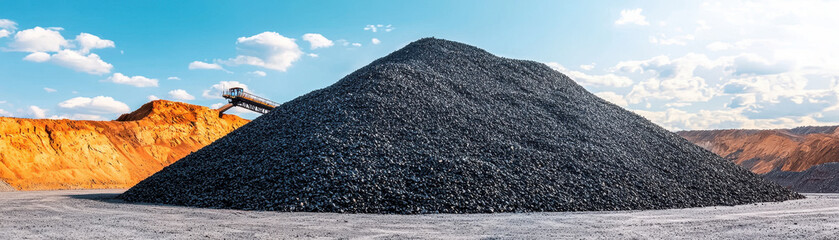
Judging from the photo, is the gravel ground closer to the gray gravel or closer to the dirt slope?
the gray gravel

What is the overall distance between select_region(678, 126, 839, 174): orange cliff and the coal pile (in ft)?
79.7

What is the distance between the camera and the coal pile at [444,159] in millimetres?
12289

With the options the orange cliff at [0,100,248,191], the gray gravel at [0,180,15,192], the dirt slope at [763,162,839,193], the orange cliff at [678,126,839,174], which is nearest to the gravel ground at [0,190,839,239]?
the gray gravel at [0,180,15,192]

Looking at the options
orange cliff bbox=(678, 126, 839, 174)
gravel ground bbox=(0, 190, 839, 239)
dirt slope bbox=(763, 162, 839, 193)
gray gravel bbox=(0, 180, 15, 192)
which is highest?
orange cliff bbox=(678, 126, 839, 174)

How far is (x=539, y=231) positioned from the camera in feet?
29.4

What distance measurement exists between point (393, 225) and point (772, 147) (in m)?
49.7

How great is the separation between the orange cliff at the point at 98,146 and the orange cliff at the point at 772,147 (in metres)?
42.4

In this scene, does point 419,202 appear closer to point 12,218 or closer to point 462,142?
point 462,142

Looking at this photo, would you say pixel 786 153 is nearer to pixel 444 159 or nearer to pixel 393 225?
pixel 444 159

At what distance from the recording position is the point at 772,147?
4791 centimetres

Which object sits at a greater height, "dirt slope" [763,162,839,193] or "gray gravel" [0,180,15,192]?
"gray gravel" [0,180,15,192]

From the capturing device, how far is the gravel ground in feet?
27.7

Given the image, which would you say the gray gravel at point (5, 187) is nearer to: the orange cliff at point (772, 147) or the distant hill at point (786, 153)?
the distant hill at point (786, 153)

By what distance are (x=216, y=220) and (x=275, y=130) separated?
642 cm
